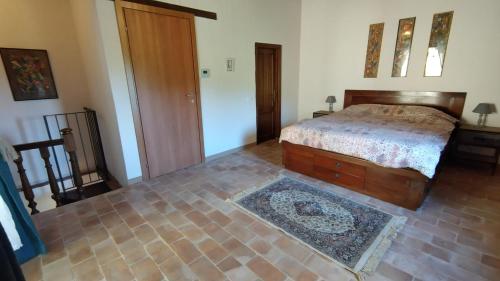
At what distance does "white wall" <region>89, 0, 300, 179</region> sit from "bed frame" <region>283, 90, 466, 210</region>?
3.98 ft

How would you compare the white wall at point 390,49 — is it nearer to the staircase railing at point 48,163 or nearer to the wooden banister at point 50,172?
the staircase railing at point 48,163

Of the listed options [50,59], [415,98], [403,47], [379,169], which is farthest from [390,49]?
[50,59]

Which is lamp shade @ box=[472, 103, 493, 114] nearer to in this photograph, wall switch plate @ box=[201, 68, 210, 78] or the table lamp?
the table lamp

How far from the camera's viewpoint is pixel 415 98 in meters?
3.88

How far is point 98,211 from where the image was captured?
251 centimetres

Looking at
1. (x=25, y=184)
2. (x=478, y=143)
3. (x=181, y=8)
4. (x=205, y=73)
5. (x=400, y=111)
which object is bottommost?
(x=25, y=184)

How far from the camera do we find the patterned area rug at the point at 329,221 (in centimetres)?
183

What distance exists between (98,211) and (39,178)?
8.50 ft

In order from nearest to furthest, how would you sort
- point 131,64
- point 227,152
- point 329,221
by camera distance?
point 329,221
point 131,64
point 227,152

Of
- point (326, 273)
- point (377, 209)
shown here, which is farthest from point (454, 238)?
point (326, 273)

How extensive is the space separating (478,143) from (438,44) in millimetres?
1578

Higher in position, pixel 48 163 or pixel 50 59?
pixel 50 59

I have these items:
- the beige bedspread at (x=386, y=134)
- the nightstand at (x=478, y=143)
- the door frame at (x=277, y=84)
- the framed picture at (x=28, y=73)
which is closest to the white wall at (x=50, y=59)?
the framed picture at (x=28, y=73)

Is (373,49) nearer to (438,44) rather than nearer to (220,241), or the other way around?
(438,44)
